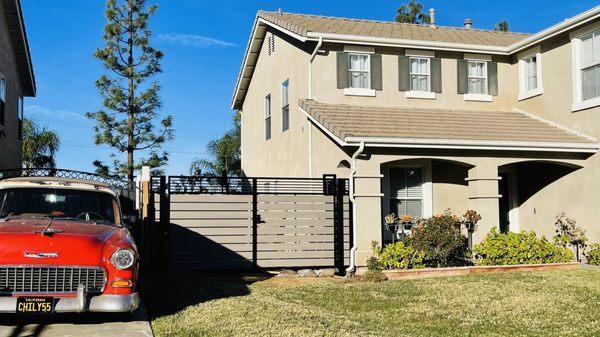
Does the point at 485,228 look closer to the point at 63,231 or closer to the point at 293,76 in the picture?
the point at 293,76

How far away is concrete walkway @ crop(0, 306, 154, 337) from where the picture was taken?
254 inches

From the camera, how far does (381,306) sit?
875cm

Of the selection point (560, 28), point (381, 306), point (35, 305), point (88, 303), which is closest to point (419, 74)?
point (560, 28)

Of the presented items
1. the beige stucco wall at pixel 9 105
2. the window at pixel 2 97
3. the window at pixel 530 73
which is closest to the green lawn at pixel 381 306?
the window at pixel 530 73

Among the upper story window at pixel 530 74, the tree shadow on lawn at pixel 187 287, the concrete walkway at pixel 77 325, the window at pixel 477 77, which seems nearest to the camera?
the concrete walkway at pixel 77 325

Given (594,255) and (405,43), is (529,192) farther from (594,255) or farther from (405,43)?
(405,43)

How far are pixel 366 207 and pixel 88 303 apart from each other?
24.6 ft

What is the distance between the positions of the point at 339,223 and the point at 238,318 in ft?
19.1

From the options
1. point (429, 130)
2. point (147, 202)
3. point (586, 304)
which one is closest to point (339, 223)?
point (429, 130)

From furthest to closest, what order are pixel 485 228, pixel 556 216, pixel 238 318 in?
pixel 556 216
pixel 485 228
pixel 238 318

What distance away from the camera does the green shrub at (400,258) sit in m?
12.2

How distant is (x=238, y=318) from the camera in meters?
7.43

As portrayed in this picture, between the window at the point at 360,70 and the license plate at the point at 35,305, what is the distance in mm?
10858

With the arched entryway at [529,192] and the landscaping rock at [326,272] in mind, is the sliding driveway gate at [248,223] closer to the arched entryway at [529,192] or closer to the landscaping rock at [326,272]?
the landscaping rock at [326,272]
